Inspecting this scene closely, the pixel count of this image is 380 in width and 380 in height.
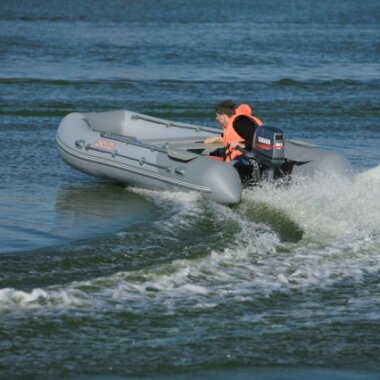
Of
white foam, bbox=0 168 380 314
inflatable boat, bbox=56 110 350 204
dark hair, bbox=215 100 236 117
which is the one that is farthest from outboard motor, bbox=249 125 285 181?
dark hair, bbox=215 100 236 117

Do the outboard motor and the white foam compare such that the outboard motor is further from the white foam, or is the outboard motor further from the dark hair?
the dark hair

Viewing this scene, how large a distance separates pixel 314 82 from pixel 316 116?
324 cm

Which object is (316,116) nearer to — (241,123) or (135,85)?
(135,85)

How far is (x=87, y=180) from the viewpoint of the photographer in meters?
11.8

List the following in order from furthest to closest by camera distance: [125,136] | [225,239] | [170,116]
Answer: [170,116]
[125,136]
[225,239]

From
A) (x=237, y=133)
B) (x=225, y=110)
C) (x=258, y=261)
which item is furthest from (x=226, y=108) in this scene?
(x=258, y=261)

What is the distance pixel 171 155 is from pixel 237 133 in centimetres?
65

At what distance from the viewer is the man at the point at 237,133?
10.3m

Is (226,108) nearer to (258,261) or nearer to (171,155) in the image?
(171,155)

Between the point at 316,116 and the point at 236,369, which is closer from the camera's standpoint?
the point at 236,369

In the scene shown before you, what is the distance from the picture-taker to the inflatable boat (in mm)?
9945

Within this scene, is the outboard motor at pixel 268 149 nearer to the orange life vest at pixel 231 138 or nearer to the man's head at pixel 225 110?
the orange life vest at pixel 231 138

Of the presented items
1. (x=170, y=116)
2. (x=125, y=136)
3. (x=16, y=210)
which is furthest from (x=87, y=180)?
(x=170, y=116)

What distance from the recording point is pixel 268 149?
390 inches
